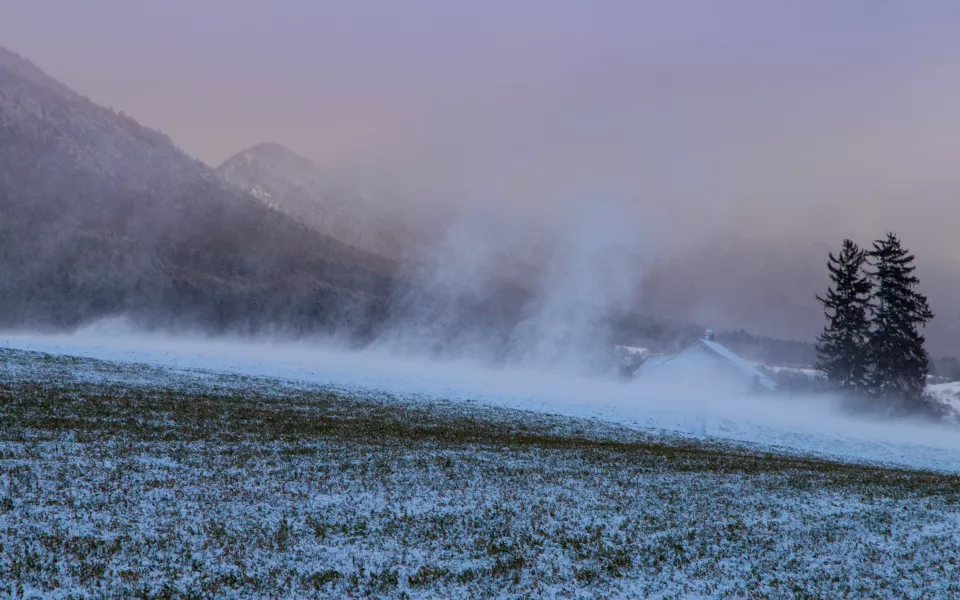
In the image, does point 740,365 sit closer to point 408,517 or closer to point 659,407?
point 659,407

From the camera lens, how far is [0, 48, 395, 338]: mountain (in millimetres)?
102750

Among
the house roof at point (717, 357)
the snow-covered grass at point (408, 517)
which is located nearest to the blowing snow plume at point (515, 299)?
the house roof at point (717, 357)

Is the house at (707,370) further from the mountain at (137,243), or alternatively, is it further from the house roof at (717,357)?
the mountain at (137,243)

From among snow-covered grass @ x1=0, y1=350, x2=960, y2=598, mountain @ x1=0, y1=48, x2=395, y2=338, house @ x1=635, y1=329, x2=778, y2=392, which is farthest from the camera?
mountain @ x1=0, y1=48, x2=395, y2=338

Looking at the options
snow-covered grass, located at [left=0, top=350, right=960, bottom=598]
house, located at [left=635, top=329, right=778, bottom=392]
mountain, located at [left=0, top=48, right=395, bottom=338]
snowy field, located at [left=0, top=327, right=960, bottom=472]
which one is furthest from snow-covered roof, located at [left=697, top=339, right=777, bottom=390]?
mountain, located at [left=0, top=48, right=395, bottom=338]

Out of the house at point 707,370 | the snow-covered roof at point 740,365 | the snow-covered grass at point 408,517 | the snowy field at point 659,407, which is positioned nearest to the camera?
the snow-covered grass at point 408,517

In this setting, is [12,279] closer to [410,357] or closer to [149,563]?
[410,357]

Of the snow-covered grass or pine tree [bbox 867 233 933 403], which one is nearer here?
the snow-covered grass

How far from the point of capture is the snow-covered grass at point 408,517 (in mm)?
10547

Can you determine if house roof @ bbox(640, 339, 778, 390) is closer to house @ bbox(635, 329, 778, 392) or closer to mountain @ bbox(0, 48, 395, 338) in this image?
house @ bbox(635, 329, 778, 392)

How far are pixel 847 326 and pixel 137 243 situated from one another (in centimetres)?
12420

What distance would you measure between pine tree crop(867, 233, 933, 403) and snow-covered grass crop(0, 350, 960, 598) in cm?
4847

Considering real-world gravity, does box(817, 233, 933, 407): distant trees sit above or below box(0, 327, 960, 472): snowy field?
above

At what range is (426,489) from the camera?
17.0 m
